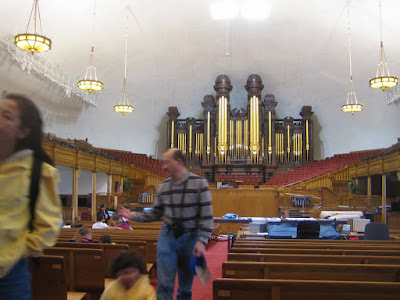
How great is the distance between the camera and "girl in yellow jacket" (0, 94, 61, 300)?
1510 mm

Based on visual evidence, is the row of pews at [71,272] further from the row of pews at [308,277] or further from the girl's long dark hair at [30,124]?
the girl's long dark hair at [30,124]

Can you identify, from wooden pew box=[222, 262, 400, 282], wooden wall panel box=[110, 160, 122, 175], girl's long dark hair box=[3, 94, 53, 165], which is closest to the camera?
girl's long dark hair box=[3, 94, 53, 165]

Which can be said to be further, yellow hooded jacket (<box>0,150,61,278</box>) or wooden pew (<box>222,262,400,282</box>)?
wooden pew (<box>222,262,400,282</box>)

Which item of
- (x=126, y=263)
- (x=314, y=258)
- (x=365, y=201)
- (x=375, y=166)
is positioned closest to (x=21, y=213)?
(x=126, y=263)

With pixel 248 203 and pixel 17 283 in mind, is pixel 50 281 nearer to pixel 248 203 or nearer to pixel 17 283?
pixel 17 283

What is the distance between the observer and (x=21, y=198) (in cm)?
154

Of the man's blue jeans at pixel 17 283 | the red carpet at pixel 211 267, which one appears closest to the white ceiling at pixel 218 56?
the red carpet at pixel 211 267

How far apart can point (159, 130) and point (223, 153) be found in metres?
4.19

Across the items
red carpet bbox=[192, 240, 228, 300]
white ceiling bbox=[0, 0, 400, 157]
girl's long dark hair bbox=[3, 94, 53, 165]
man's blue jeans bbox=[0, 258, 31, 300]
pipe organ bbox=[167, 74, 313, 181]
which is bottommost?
red carpet bbox=[192, 240, 228, 300]

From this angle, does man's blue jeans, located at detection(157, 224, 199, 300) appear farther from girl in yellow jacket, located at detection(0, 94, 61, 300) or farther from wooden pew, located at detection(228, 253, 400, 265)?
girl in yellow jacket, located at detection(0, 94, 61, 300)

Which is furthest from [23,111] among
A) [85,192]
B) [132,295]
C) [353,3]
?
[353,3]

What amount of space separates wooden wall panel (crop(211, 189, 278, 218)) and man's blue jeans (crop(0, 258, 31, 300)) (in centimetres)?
1127

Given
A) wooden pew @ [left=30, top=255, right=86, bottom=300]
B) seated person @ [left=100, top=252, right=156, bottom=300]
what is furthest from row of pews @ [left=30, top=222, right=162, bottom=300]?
seated person @ [left=100, top=252, right=156, bottom=300]

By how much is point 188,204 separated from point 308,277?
98cm
